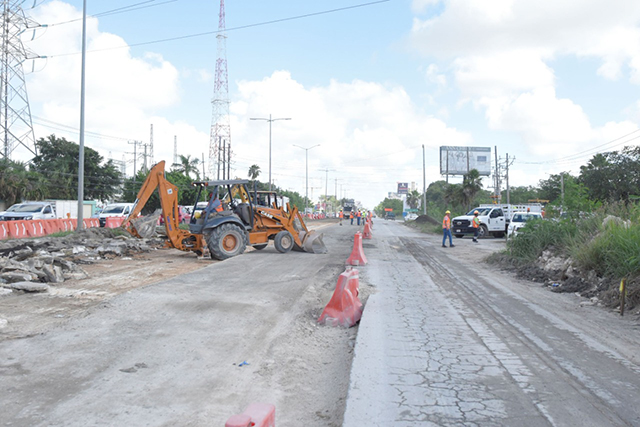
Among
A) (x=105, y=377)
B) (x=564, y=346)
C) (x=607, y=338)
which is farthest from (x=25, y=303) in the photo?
(x=607, y=338)

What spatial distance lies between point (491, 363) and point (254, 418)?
3.28 metres

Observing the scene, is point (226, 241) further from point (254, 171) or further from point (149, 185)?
point (254, 171)

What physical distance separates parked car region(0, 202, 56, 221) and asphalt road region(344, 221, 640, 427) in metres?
21.8

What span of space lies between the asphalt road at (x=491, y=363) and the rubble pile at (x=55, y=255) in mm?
6293

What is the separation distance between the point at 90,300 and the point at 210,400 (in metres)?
4.74

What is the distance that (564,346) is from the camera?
587cm

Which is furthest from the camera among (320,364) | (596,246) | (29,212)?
(29,212)

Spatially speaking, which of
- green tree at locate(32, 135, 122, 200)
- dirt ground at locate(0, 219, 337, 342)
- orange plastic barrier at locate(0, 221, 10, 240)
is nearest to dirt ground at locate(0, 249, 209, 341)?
dirt ground at locate(0, 219, 337, 342)

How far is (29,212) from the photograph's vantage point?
25.2 m

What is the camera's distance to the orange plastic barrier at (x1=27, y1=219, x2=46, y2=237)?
853 inches

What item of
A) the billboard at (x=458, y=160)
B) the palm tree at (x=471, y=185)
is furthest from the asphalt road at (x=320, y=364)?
the billboard at (x=458, y=160)

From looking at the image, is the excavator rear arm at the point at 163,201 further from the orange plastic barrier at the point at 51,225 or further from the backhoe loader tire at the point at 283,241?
the orange plastic barrier at the point at 51,225

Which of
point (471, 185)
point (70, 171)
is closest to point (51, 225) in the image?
point (70, 171)

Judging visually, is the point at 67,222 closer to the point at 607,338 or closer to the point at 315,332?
the point at 315,332
